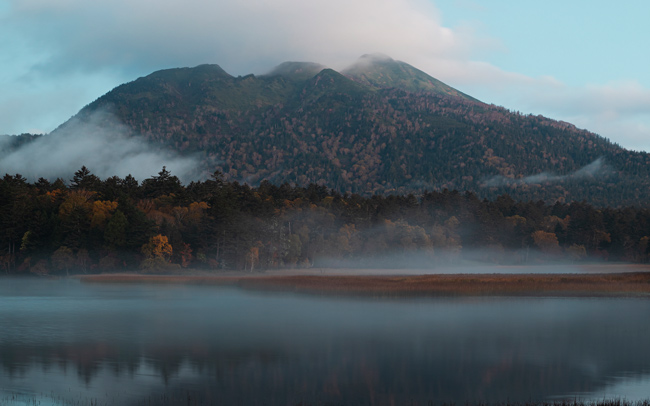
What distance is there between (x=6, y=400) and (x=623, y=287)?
7278cm

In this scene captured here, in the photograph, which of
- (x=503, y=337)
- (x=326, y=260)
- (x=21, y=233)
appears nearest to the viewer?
(x=503, y=337)

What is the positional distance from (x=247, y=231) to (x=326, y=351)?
311ft

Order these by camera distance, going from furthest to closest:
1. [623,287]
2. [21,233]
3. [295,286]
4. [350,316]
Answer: [21,233] < [295,286] < [623,287] < [350,316]

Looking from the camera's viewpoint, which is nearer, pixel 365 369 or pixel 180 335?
pixel 365 369

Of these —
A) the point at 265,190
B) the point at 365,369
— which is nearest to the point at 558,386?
the point at 365,369

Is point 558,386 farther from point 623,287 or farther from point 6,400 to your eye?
point 623,287

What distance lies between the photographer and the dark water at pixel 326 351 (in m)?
30.5

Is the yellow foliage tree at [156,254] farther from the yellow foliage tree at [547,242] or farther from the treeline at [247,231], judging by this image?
the yellow foliage tree at [547,242]

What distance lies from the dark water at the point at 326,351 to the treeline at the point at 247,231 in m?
55.1

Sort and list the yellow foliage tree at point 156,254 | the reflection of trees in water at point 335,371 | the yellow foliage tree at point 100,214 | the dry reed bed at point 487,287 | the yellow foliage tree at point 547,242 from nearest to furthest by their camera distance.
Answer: the reflection of trees in water at point 335,371 → the dry reed bed at point 487,287 → the yellow foliage tree at point 156,254 → the yellow foliage tree at point 100,214 → the yellow foliage tree at point 547,242

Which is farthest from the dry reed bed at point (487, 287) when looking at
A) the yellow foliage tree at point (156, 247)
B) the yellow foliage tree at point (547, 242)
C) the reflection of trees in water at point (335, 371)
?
the yellow foliage tree at point (547, 242)

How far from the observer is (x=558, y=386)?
104 feet

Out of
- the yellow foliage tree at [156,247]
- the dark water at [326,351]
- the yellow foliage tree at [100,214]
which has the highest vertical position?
the yellow foliage tree at [100,214]

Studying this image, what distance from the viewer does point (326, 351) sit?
4188 centimetres
